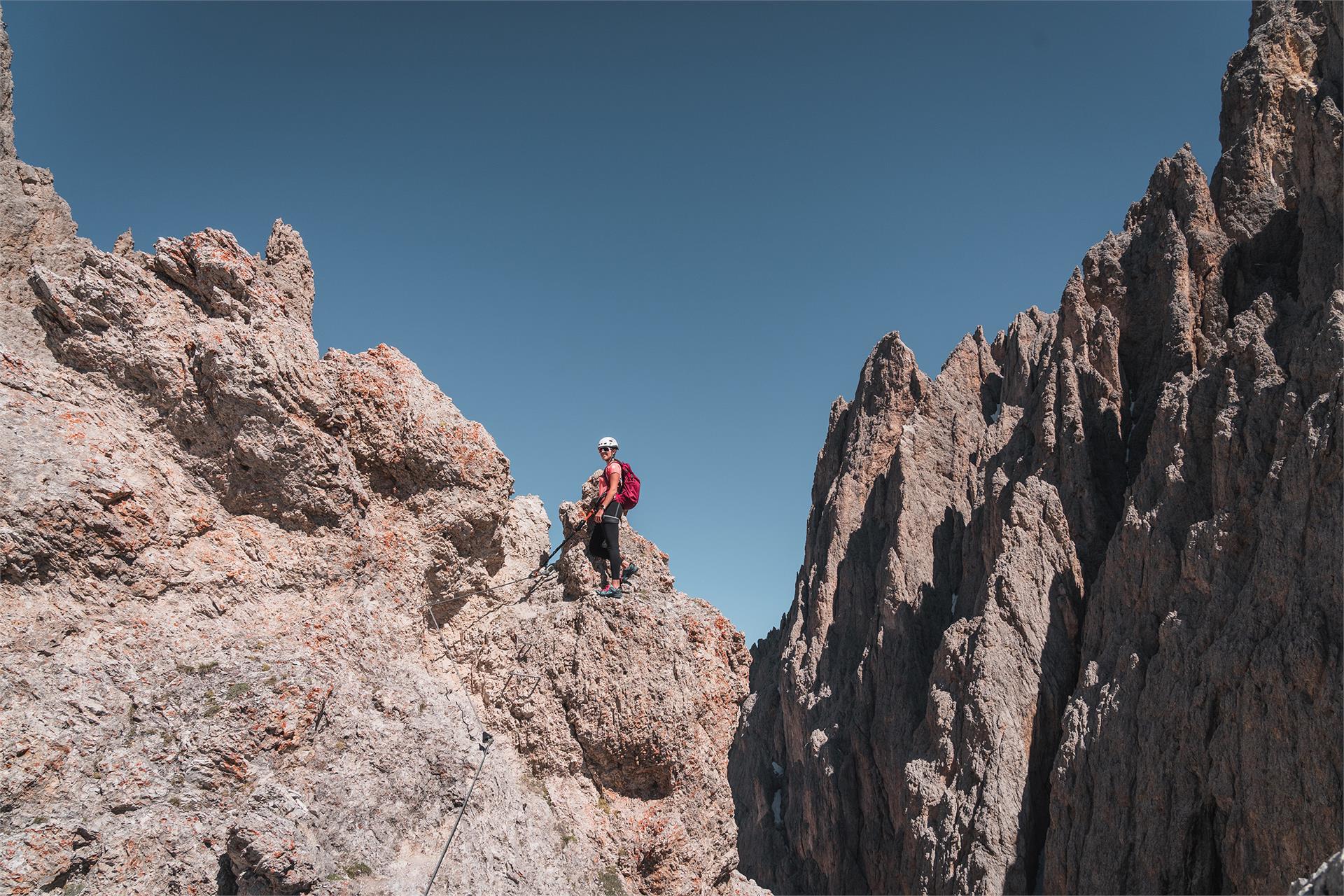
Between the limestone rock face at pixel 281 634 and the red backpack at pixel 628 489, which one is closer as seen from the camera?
the limestone rock face at pixel 281 634

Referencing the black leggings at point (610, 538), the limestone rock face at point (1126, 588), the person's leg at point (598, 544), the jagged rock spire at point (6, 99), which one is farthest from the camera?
the limestone rock face at point (1126, 588)

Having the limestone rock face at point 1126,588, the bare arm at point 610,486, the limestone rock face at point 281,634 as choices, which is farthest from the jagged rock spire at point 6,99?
the limestone rock face at point 1126,588

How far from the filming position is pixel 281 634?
27.1 ft

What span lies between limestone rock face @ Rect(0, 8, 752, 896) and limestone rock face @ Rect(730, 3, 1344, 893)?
27184mm

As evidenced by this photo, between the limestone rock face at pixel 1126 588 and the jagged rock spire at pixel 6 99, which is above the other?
the limestone rock face at pixel 1126 588

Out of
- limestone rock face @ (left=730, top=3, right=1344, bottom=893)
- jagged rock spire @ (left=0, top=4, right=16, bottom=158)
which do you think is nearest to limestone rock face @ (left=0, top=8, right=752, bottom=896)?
jagged rock spire @ (left=0, top=4, right=16, bottom=158)

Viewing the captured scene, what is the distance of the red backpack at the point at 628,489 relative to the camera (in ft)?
38.4

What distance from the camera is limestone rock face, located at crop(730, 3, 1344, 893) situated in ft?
98.8

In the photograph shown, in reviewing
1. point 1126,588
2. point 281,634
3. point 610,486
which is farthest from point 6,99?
point 1126,588

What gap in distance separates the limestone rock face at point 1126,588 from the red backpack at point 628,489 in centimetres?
2716

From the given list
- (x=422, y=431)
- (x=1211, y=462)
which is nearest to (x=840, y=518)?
(x=1211, y=462)

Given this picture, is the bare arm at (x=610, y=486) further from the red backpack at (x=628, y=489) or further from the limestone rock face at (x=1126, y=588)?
the limestone rock face at (x=1126, y=588)

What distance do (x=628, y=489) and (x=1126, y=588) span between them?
3597cm

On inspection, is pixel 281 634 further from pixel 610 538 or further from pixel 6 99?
pixel 6 99
